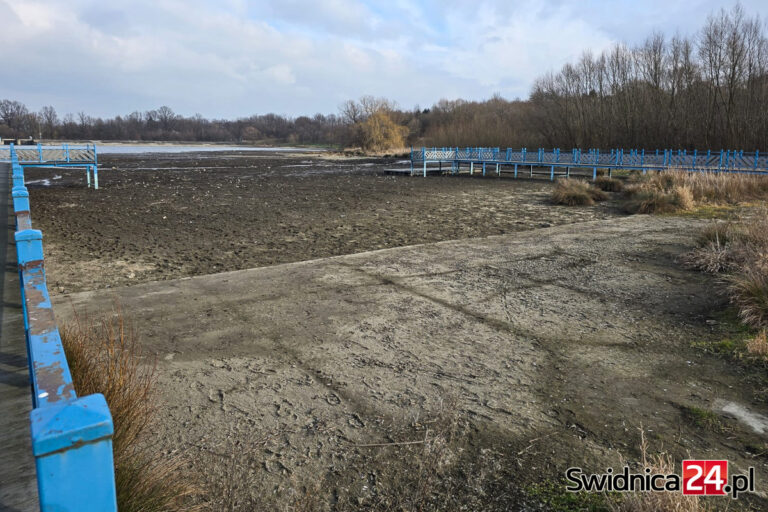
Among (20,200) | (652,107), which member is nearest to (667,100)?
(652,107)

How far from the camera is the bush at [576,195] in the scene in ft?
58.2

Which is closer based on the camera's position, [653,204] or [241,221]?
[241,221]

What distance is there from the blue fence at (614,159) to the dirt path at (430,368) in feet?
60.6

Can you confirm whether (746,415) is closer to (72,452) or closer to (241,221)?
(72,452)

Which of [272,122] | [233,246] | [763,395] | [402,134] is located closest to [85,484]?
[763,395]

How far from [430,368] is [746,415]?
230 centimetres

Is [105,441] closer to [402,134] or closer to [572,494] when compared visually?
[572,494]

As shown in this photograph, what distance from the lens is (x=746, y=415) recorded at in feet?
12.5

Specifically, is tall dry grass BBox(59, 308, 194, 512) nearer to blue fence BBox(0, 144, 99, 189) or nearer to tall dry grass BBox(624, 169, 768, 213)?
tall dry grass BBox(624, 169, 768, 213)

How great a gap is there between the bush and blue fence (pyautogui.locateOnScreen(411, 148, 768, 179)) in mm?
5781

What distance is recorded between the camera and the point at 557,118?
41.8m

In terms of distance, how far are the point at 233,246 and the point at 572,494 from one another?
8621 mm

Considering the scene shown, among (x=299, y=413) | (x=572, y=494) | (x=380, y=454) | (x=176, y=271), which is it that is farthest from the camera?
(x=176, y=271)

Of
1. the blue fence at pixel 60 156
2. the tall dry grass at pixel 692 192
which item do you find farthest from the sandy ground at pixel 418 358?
the blue fence at pixel 60 156
